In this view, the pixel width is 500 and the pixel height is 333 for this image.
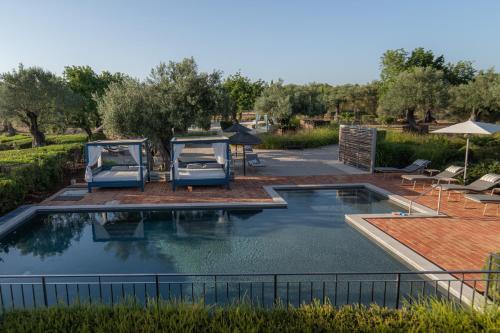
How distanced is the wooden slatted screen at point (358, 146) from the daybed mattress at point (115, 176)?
10020 mm

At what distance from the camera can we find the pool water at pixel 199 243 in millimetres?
7633

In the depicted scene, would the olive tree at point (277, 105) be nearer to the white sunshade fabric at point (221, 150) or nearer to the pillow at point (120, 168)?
the white sunshade fabric at point (221, 150)

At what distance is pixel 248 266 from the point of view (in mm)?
7520

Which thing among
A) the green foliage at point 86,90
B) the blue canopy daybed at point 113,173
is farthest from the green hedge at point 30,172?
the green foliage at point 86,90

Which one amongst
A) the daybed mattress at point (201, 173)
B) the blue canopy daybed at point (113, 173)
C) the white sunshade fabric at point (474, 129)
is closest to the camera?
the white sunshade fabric at point (474, 129)

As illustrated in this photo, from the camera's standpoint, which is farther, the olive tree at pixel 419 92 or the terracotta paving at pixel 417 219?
the olive tree at pixel 419 92

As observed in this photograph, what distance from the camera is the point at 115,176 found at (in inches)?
539

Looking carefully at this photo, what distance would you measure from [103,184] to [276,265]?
838 centimetres

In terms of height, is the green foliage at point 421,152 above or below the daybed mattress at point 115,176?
above

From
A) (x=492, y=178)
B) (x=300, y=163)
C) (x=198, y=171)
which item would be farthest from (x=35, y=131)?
(x=492, y=178)

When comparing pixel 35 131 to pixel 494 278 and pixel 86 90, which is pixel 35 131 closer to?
pixel 86 90

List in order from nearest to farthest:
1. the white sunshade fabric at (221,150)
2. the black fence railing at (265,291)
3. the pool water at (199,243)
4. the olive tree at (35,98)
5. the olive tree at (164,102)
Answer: the black fence railing at (265,291)
the pool water at (199,243)
the white sunshade fabric at (221,150)
the olive tree at (164,102)
the olive tree at (35,98)

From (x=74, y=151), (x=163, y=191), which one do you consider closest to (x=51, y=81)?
(x=74, y=151)

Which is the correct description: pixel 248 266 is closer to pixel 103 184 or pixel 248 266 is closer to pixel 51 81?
pixel 103 184
